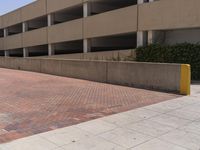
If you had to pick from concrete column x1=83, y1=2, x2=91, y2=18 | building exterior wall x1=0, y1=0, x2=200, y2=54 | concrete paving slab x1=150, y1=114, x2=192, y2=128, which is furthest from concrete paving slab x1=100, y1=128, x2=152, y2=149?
concrete column x1=83, y1=2, x2=91, y2=18

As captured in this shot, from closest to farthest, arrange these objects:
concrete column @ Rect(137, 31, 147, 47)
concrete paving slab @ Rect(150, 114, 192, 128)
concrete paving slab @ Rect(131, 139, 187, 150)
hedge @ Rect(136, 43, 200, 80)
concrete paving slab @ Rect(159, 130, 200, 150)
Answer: concrete paving slab @ Rect(131, 139, 187, 150) → concrete paving slab @ Rect(159, 130, 200, 150) → concrete paving slab @ Rect(150, 114, 192, 128) → hedge @ Rect(136, 43, 200, 80) → concrete column @ Rect(137, 31, 147, 47)

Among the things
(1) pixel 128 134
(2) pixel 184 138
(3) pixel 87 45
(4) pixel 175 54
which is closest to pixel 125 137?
(1) pixel 128 134

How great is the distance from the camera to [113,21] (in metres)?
21.0

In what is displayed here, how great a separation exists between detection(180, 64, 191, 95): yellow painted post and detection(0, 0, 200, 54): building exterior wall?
6.11m

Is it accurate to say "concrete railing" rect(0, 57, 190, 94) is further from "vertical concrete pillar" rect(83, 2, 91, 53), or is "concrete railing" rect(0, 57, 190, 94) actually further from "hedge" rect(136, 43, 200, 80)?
"vertical concrete pillar" rect(83, 2, 91, 53)

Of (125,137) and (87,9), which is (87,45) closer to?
(87,9)

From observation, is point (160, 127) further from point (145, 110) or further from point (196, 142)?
point (145, 110)

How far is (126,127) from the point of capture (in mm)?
6004

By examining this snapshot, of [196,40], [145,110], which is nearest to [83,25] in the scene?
[196,40]

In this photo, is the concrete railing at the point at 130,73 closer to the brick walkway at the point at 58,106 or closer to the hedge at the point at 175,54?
the brick walkway at the point at 58,106

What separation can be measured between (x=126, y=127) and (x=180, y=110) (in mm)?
2417

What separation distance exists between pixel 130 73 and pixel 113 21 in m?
9.45

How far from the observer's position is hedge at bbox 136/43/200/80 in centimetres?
1489

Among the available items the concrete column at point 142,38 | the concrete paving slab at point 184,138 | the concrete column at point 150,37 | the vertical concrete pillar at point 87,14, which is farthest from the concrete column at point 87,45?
the concrete paving slab at point 184,138
